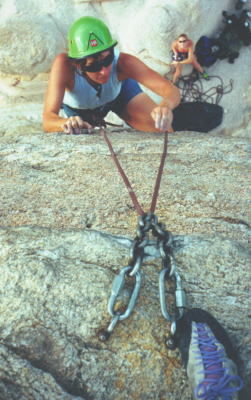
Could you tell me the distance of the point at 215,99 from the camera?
567cm

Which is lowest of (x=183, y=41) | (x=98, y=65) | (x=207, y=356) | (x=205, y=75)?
(x=207, y=356)

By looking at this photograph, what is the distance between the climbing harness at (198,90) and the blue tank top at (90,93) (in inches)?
117

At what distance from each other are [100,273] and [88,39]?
1.61m

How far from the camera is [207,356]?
1034 mm

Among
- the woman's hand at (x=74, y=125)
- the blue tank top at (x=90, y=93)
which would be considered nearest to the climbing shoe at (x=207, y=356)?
the woman's hand at (x=74, y=125)

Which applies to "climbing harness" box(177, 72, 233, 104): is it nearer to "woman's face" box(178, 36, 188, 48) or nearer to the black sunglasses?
"woman's face" box(178, 36, 188, 48)

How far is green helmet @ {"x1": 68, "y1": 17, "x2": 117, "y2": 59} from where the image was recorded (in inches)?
89.1

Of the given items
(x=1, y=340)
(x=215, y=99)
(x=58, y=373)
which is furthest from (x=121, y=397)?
(x=215, y=99)

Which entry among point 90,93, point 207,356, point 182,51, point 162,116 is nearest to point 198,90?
point 182,51

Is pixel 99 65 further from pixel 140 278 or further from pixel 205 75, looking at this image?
pixel 205 75

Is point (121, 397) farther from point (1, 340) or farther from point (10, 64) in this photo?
point (10, 64)

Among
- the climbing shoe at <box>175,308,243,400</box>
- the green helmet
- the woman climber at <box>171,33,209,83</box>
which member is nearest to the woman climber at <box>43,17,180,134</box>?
the green helmet

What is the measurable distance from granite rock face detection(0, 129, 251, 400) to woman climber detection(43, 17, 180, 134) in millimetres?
522

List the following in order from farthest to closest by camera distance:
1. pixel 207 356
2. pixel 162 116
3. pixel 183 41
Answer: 1. pixel 183 41
2. pixel 162 116
3. pixel 207 356
